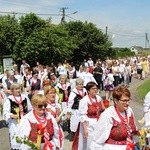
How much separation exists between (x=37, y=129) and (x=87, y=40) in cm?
4374

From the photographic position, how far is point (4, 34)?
123 feet

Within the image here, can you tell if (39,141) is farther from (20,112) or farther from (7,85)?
(7,85)

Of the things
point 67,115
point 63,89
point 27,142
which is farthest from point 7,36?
point 27,142

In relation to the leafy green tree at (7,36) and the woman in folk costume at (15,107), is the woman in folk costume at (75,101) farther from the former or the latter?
the leafy green tree at (7,36)

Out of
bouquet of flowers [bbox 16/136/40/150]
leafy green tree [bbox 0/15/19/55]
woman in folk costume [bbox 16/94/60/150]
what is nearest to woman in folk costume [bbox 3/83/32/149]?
woman in folk costume [bbox 16/94/60/150]

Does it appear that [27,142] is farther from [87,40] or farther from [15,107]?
[87,40]

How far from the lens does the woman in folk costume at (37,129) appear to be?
255 inches

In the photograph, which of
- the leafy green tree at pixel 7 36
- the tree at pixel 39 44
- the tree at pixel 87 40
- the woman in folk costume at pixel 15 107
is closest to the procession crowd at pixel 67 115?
the woman in folk costume at pixel 15 107

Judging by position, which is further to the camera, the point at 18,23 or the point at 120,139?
the point at 18,23

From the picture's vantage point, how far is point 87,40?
50.0 metres

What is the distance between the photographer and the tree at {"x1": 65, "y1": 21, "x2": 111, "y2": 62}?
49031mm

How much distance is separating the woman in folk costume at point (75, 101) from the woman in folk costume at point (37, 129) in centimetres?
503

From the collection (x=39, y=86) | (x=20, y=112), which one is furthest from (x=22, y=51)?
(x=20, y=112)

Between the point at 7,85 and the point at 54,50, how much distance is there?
20479 millimetres
